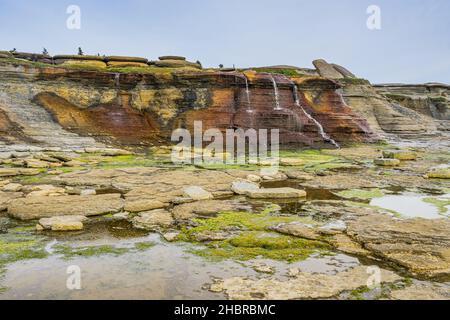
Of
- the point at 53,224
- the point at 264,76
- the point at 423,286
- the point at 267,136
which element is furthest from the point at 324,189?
the point at 264,76

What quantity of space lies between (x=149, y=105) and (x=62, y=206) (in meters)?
17.5

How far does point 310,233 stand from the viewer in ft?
24.2

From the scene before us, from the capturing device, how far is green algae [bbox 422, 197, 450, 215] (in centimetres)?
930

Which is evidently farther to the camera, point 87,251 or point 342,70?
point 342,70

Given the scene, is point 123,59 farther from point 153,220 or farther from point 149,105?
point 153,220

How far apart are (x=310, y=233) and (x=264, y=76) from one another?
21.5 m

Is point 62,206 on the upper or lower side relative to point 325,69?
lower

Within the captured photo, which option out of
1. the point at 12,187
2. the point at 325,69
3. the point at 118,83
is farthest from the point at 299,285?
the point at 325,69

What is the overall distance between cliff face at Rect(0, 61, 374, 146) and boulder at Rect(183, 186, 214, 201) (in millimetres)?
13901

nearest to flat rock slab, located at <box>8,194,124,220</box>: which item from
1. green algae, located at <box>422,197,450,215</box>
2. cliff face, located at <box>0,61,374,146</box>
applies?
green algae, located at <box>422,197,450,215</box>

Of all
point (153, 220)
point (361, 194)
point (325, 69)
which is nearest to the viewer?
point (153, 220)

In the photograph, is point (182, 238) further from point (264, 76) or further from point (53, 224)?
point (264, 76)

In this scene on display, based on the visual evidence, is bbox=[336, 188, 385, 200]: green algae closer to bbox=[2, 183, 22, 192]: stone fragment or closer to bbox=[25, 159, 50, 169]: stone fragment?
bbox=[2, 183, 22, 192]: stone fragment

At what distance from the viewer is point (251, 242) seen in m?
6.97
